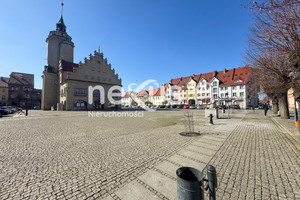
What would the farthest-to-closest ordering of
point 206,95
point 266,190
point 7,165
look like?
point 206,95 → point 7,165 → point 266,190

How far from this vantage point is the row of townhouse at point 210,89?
42.2 meters

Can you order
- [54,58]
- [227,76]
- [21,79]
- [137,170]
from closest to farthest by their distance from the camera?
[137,170] → [54,58] → [227,76] → [21,79]

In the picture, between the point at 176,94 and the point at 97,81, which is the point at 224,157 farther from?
the point at 176,94

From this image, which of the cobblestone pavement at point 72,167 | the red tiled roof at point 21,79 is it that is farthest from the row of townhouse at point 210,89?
the red tiled roof at point 21,79

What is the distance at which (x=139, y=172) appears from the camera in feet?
11.3

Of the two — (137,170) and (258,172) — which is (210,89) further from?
(137,170)

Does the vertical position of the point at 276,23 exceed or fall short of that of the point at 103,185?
it exceeds it

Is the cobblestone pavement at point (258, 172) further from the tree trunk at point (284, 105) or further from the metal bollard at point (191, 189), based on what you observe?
the tree trunk at point (284, 105)

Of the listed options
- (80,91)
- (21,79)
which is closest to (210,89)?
(80,91)

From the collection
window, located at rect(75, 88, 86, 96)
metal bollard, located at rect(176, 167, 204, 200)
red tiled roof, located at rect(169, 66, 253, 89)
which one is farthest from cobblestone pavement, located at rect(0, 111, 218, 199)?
red tiled roof, located at rect(169, 66, 253, 89)

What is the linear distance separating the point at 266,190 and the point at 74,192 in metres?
4.18

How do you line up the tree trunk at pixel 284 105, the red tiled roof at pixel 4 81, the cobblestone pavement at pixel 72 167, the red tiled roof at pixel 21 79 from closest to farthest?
the cobblestone pavement at pixel 72 167 < the tree trunk at pixel 284 105 < the red tiled roof at pixel 4 81 < the red tiled roof at pixel 21 79

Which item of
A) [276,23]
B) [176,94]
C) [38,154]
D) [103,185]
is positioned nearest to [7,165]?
[38,154]

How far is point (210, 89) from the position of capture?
5025cm
